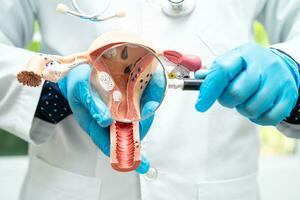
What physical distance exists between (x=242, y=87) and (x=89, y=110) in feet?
0.58

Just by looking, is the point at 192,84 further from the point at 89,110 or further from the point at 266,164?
the point at 266,164

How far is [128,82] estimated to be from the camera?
46 cm

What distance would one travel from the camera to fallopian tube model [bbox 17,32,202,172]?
1.40 feet

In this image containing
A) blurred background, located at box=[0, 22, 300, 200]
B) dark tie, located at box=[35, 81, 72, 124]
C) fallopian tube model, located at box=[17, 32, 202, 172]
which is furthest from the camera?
blurred background, located at box=[0, 22, 300, 200]

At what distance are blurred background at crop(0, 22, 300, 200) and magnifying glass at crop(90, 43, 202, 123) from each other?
0.71 meters

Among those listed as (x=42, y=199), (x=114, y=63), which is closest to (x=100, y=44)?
(x=114, y=63)

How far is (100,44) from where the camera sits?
0.42m

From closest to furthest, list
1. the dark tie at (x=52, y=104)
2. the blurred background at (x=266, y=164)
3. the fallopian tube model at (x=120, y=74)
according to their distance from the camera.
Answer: the fallopian tube model at (x=120, y=74), the dark tie at (x=52, y=104), the blurred background at (x=266, y=164)

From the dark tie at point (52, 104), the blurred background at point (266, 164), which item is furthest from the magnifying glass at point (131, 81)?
the blurred background at point (266, 164)

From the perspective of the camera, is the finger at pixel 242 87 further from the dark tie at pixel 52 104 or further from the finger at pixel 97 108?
the dark tie at pixel 52 104

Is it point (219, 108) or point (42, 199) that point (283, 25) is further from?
point (42, 199)

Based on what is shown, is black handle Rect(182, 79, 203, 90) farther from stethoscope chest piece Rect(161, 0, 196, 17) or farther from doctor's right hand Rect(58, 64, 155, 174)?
stethoscope chest piece Rect(161, 0, 196, 17)

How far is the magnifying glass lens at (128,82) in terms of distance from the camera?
440 millimetres

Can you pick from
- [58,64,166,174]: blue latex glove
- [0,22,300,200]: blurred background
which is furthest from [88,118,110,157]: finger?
[0,22,300,200]: blurred background
